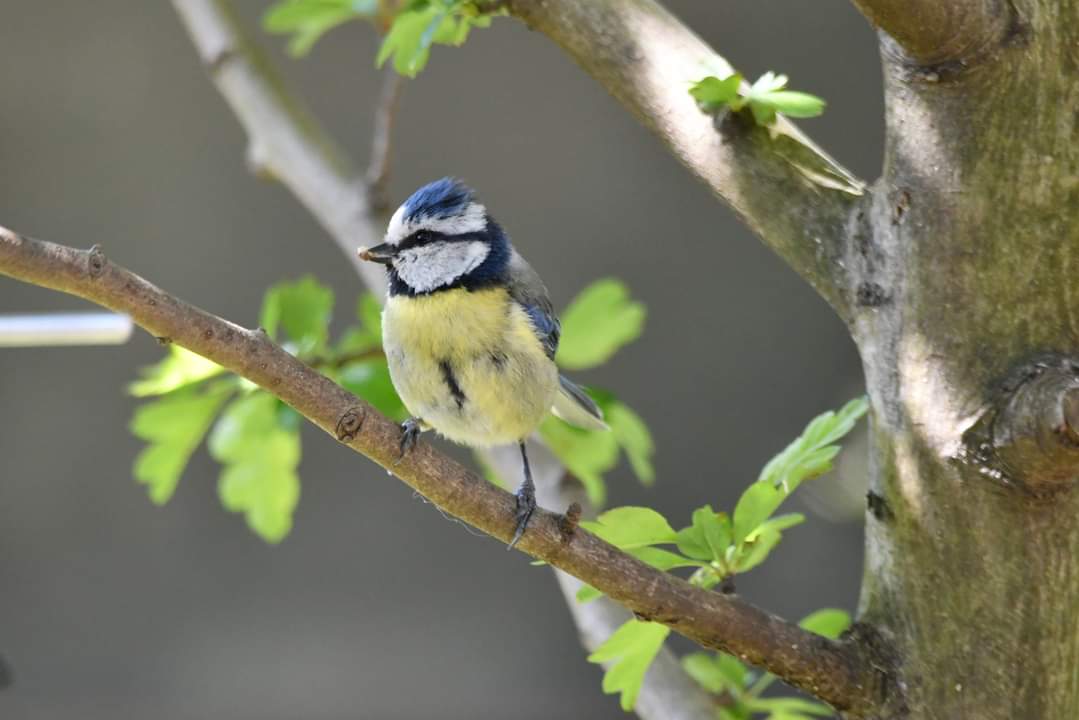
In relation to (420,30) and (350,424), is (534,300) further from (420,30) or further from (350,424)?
(350,424)

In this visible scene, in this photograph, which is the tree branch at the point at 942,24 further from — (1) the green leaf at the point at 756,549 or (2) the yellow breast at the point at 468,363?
(2) the yellow breast at the point at 468,363

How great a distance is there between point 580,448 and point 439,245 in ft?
0.93

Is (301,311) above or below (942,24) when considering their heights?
below

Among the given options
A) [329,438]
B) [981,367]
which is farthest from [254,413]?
[329,438]

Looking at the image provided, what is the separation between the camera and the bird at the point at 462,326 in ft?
3.55

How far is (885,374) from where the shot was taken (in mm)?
819

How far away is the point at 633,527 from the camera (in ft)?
2.77

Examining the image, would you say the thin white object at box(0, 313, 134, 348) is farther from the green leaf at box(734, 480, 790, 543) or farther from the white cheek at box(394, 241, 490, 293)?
the green leaf at box(734, 480, 790, 543)

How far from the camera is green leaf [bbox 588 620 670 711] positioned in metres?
0.88

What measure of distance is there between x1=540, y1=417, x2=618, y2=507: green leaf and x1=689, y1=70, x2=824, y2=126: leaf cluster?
0.46 metres

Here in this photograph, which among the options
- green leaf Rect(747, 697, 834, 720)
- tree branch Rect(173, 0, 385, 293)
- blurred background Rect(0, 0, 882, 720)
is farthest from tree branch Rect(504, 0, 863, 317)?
blurred background Rect(0, 0, 882, 720)

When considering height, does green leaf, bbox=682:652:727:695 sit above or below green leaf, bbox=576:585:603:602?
below

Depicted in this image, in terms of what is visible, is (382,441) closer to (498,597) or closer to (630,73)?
(630,73)

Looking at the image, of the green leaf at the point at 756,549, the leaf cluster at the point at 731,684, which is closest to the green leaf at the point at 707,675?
the leaf cluster at the point at 731,684
